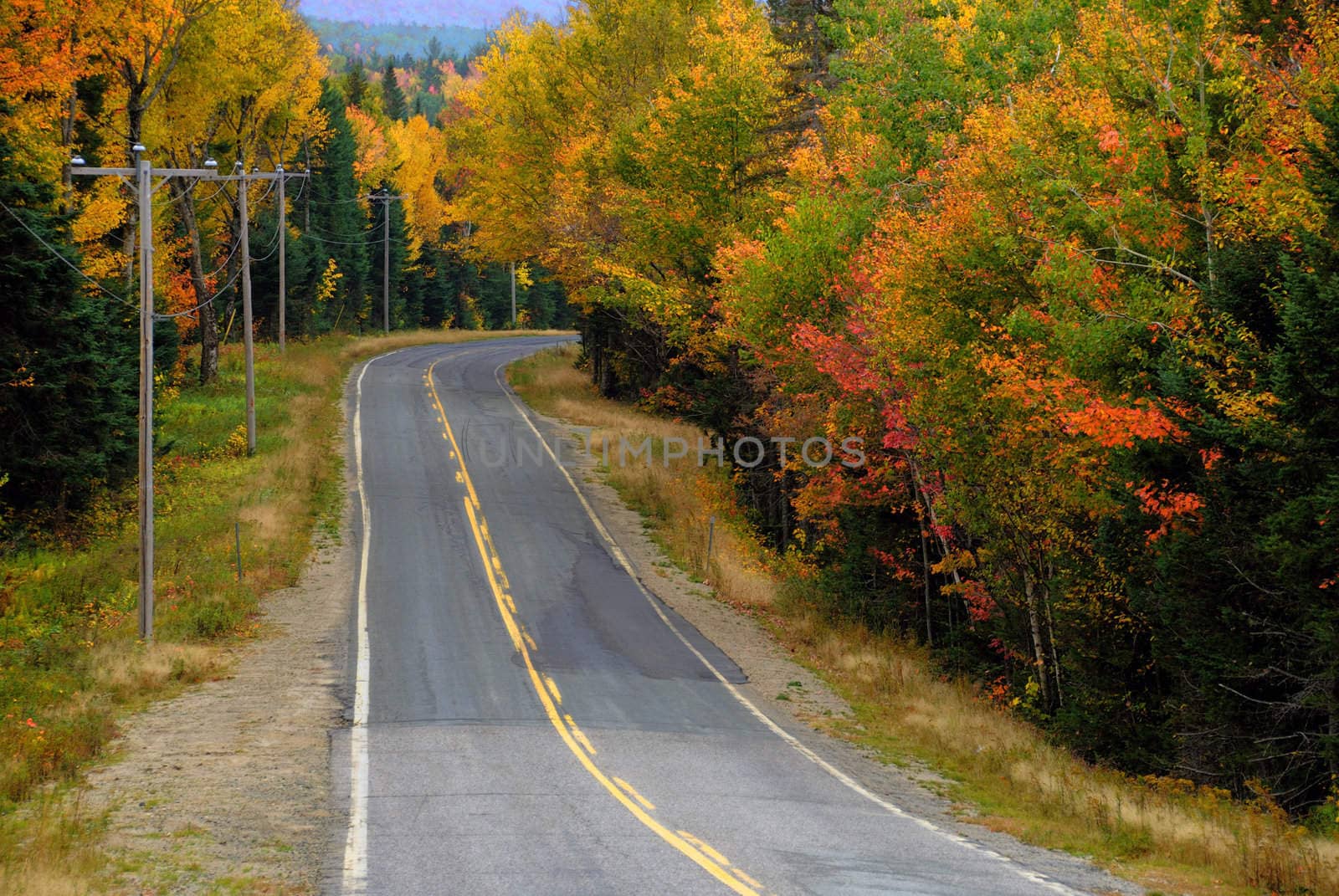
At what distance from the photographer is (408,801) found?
13.6 m

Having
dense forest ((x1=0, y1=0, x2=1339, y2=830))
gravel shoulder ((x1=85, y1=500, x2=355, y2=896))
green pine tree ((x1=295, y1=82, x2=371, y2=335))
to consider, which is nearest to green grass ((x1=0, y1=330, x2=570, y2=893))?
gravel shoulder ((x1=85, y1=500, x2=355, y2=896))

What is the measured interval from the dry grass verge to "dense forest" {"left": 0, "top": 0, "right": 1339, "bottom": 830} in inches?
43.3

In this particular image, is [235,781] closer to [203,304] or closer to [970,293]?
[970,293]

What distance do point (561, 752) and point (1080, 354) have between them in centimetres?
958

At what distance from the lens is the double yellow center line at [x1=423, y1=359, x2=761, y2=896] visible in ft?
37.3

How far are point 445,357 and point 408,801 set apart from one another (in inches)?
2230

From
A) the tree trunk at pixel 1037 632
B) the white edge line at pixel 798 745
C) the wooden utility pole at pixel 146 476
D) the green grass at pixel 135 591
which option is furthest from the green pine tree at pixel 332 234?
the tree trunk at pixel 1037 632

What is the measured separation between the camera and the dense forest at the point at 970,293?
15266 millimetres

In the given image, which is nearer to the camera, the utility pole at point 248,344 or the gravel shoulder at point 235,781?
the gravel shoulder at point 235,781

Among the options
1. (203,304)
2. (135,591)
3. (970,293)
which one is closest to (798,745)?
(970,293)

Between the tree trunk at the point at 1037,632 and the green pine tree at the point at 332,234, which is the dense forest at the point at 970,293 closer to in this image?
the tree trunk at the point at 1037,632

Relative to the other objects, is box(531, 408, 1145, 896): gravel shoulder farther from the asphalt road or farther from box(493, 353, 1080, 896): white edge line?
the asphalt road

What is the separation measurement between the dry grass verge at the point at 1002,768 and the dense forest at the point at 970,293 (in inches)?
43.3

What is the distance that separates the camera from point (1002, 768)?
54.5 feet
